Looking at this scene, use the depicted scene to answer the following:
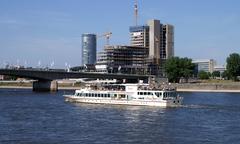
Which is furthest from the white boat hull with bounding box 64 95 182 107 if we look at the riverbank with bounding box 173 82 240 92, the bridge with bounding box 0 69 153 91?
the riverbank with bounding box 173 82 240 92

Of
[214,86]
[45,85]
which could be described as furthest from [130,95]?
[214,86]

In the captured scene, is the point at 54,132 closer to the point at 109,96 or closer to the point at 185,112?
the point at 185,112

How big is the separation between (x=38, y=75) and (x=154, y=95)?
86.3m

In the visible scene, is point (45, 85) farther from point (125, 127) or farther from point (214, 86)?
point (125, 127)

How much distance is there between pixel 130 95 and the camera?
94.4 metres

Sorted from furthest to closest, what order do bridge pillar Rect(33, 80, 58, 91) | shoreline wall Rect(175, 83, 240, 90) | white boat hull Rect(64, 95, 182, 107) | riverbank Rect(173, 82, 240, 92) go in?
shoreline wall Rect(175, 83, 240, 90) < riverbank Rect(173, 82, 240, 92) < bridge pillar Rect(33, 80, 58, 91) < white boat hull Rect(64, 95, 182, 107)

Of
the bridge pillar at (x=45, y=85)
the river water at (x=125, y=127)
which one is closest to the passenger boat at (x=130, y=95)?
the river water at (x=125, y=127)

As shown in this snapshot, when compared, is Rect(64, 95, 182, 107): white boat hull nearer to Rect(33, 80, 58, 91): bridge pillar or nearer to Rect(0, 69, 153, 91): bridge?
Rect(0, 69, 153, 91): bridge

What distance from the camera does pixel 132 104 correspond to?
93.4m

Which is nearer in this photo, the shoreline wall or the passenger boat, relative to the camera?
the passenger boat

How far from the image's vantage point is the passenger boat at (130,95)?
90.1m

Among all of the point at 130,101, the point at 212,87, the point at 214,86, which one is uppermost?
→ the point at 214,86

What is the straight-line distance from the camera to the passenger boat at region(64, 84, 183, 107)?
9006cm

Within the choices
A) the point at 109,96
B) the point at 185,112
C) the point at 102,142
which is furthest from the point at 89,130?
the point at 109,96
